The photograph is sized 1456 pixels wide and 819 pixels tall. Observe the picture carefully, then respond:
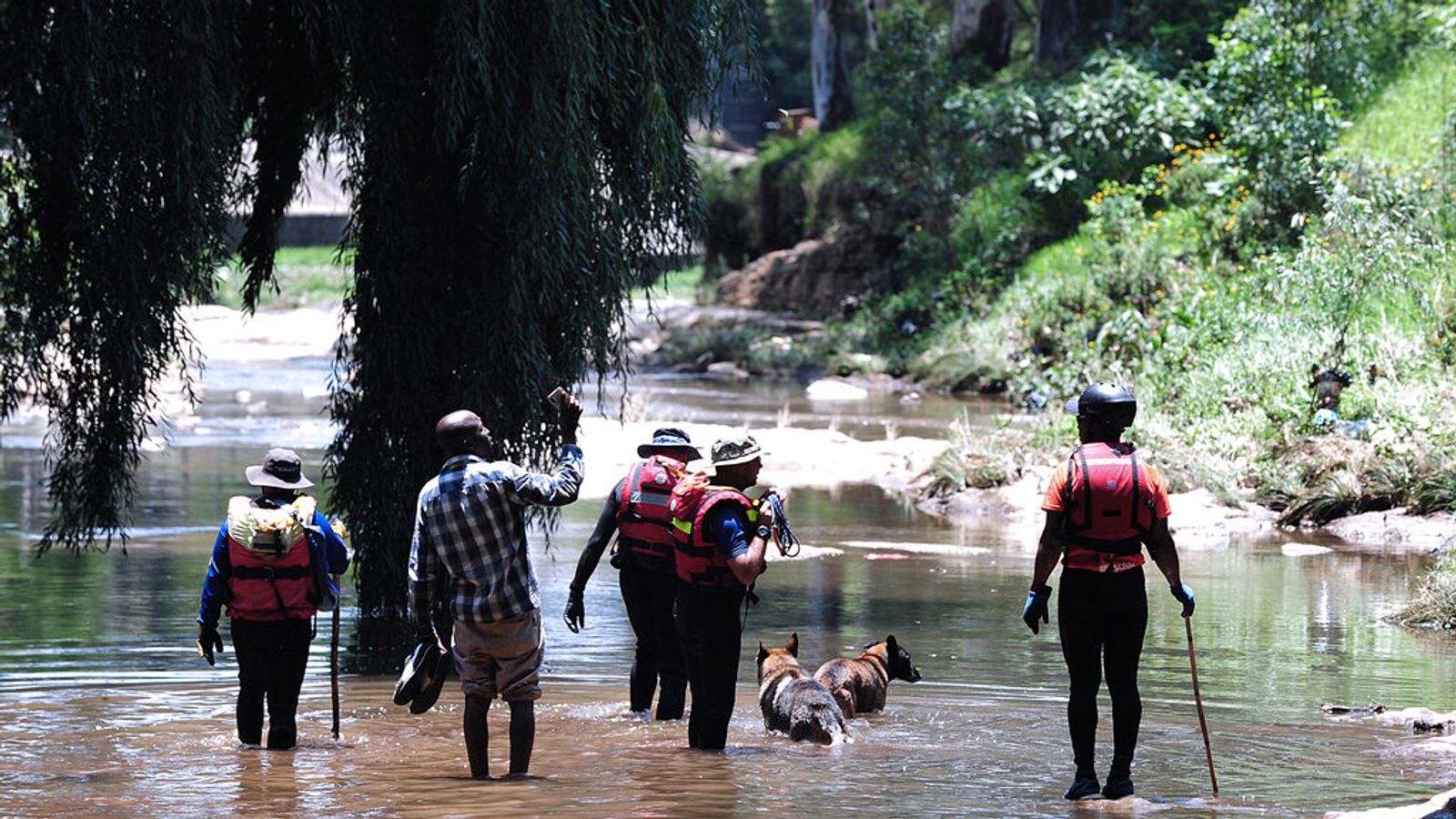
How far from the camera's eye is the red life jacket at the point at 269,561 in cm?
898

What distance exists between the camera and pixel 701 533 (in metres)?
8.80

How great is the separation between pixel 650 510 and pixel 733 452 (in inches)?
55.1

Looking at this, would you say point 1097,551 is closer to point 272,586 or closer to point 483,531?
point 483,531

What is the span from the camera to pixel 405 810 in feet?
25.7

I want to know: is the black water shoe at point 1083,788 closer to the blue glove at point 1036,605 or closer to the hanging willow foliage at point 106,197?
the blue glove at point 1036,605

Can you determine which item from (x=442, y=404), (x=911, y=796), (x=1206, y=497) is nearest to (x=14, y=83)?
(x=442, y=404)

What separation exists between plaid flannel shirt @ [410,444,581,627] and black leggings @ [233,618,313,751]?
1.01 meters

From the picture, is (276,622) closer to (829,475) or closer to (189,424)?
(829,475)

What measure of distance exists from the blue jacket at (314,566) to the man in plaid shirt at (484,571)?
0.73m

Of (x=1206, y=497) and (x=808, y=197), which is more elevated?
(x=808, y=197)

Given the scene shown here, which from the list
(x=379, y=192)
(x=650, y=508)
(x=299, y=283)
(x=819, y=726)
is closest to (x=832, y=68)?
(x=299, y=283)

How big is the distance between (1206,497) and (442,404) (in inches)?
357

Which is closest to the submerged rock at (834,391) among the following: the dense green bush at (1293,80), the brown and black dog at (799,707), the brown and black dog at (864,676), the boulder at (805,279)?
the boulder at (805,279)

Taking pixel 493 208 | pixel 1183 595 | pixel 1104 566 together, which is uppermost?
pixel 493 208
